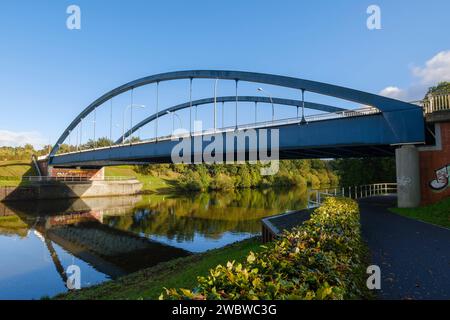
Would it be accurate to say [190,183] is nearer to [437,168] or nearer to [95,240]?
[95,240]

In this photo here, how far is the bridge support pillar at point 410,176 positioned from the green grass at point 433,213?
106 centimetres

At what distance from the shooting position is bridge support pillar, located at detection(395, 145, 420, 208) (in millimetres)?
19141

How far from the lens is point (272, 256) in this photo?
5109 millimetres

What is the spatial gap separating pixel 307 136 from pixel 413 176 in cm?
717

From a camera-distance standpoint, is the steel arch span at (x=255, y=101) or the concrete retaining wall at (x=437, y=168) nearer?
the concrete retaining wall at (x=437, y=168)

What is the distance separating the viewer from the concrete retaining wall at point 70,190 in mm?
49062

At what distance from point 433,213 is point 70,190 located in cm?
5465

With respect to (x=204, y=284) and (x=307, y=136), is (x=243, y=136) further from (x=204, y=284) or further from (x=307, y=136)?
(x=204, y=284)

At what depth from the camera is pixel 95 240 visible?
25.2 metres

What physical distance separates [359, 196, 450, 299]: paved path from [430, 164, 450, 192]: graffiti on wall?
471 centimetres

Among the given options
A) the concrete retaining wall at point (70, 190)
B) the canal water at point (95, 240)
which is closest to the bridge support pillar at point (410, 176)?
the canal water at point (95, 240)

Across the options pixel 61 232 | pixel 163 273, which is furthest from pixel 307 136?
pixel 61 232

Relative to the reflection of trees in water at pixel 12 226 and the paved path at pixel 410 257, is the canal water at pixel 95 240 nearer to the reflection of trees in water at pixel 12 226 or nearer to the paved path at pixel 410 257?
the reflection of trees in water at pixel 12 226

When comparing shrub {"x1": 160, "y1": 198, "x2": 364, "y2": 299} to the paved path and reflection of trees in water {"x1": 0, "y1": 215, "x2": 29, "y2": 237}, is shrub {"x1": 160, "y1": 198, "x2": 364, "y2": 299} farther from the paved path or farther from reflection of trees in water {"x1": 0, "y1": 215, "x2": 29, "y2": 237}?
reflection of trees in water {"x1": 0, "y1": 215, "x2": 29, "y2": 237}
